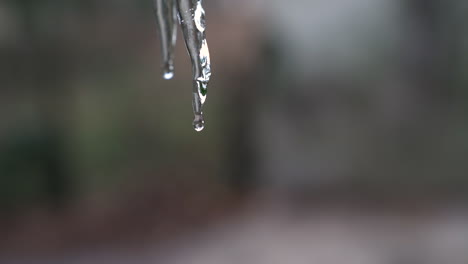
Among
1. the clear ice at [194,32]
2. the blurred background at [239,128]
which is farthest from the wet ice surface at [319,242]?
the clear ice at [194,32]

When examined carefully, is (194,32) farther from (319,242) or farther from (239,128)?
(239,128)

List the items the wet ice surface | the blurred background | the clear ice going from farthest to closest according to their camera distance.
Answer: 1. the blurred background
2. the wet ice surface
3. the clear ice

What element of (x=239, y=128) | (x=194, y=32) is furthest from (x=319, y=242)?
(x=194, y=32)

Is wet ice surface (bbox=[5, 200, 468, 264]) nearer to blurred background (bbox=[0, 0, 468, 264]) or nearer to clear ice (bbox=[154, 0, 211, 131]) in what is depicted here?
blurred background (bbox=[0, 0, 468, 264])

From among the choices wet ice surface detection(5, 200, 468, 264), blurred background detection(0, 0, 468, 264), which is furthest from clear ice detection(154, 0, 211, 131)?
blurred background detection(0, 0, 468, 264)

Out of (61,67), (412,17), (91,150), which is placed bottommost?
(91,150)

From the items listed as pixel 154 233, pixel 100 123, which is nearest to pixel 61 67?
pixel 100 123

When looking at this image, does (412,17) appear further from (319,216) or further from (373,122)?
(319,216)
